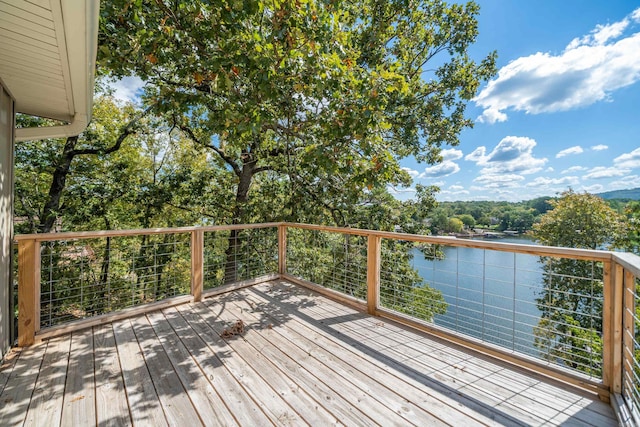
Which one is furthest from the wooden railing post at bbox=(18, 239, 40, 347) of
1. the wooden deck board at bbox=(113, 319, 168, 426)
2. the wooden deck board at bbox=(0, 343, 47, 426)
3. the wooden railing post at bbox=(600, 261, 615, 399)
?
the wooden railing post at bbox=(600, 261, 615, 399)

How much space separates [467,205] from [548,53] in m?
5.86

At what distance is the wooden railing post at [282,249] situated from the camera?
4.64 meters

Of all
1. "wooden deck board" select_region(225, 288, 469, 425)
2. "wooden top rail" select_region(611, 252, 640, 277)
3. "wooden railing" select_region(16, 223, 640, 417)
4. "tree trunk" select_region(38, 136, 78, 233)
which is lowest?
"wooden deck board" select_region(225, 288, 469, 425)

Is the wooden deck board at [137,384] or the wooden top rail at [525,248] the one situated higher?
the wooden top rail at [525,248]

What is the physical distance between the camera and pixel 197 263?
3588 mm

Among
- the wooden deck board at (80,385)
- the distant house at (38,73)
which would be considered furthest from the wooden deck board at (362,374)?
the distant house at (38,73)

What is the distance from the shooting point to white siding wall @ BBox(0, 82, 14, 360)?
2303 millimetres

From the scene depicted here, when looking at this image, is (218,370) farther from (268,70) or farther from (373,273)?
(268,70)

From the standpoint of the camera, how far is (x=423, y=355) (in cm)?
239

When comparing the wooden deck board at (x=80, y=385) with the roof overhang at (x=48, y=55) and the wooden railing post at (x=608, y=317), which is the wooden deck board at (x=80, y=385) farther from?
the wooden railing post at (x=608, y=317)

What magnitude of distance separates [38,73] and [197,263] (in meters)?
2.32

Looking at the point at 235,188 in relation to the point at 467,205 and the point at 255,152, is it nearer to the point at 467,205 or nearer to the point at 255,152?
the point at 255,152

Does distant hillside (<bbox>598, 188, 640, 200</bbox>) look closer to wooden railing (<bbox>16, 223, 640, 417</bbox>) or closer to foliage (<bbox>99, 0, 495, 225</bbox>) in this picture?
wooden railing (<bbox>16, 223, 640, 417</bbox>)

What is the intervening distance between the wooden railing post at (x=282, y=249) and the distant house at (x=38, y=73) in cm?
283
